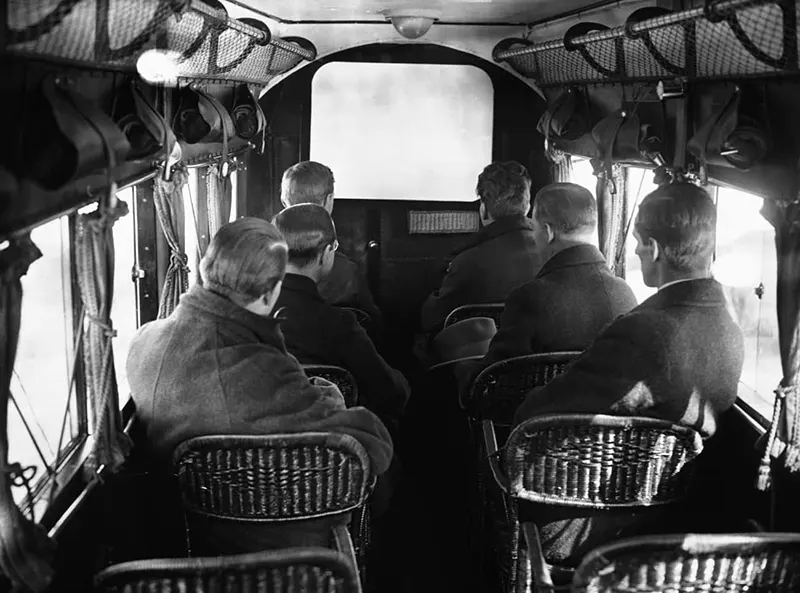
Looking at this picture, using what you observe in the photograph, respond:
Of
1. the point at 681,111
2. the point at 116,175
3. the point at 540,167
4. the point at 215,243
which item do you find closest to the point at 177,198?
the point at 116,175

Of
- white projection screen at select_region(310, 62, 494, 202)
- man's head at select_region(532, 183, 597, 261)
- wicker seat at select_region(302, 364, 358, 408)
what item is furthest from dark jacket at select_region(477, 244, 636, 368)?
white projection screen at select_region(310, 62, 494, 202)

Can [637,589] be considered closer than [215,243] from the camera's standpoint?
Yes

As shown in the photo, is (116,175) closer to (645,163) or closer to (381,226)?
(645,163)

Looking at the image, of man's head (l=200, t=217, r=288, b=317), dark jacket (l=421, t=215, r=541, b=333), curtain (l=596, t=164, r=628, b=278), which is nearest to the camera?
man's head (l=200, t=217, r=288, b=317)

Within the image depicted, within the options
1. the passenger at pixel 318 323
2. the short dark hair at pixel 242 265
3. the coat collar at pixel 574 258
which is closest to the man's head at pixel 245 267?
the short dark hair at pixel 242 265

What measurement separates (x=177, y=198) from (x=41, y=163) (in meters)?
1.69

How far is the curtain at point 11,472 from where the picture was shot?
2.05m

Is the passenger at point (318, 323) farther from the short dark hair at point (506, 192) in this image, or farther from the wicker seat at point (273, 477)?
the short dark hair at point (506, 192)

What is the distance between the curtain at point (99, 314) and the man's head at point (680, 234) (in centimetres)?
144

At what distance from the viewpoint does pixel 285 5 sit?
5.22 m

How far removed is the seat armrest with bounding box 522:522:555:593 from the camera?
85.3 inches

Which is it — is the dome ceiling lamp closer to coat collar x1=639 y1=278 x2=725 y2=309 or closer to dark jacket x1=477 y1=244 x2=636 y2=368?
dark jacket x1=477 y1=244 x2=636 y2=368

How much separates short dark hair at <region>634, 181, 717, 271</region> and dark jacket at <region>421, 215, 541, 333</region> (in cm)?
204

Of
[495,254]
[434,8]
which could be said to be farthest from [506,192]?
[434,8]
